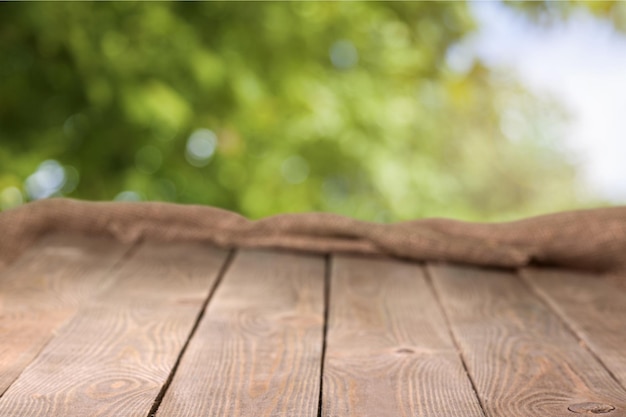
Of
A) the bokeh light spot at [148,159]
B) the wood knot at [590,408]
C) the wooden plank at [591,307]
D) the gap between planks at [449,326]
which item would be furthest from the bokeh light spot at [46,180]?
the wood knot at [590,408]

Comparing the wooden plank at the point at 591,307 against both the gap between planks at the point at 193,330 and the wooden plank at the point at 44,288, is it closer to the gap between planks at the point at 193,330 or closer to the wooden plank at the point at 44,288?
the gap between planks at the point at 193,330

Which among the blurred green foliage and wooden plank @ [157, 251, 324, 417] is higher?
the blurred green foliage

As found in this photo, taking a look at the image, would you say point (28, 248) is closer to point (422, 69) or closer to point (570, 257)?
point (570, 257)

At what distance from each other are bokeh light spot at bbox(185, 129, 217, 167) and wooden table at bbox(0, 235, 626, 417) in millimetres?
1992

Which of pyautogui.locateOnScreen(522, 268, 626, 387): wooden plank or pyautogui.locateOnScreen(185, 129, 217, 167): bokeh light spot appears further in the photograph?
pyautogui.locateOnScreen(185, 129, 217, 167): bokeh light spot

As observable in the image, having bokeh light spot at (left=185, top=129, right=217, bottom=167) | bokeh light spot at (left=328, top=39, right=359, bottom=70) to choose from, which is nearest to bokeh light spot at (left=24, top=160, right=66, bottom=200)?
bokeh light spot at (left=185, top=129, right=217, bottom=167)

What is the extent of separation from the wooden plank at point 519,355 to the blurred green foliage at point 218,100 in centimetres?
179

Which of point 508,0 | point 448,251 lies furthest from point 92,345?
point 508,0

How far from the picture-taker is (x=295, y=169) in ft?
13.9

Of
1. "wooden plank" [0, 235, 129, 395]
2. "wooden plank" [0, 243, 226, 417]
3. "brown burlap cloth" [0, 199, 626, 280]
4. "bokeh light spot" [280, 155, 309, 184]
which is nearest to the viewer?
"wooden plank" [0, 243, 226, 417]

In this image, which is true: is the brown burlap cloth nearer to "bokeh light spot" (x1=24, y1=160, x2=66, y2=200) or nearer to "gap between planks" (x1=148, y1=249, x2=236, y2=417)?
"gap between planks" (x1=148, y1=249, x2=236, y2=417)

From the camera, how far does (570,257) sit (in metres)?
1.71

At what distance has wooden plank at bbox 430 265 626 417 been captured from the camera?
3.34 ft

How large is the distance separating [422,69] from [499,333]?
3.76 meters
